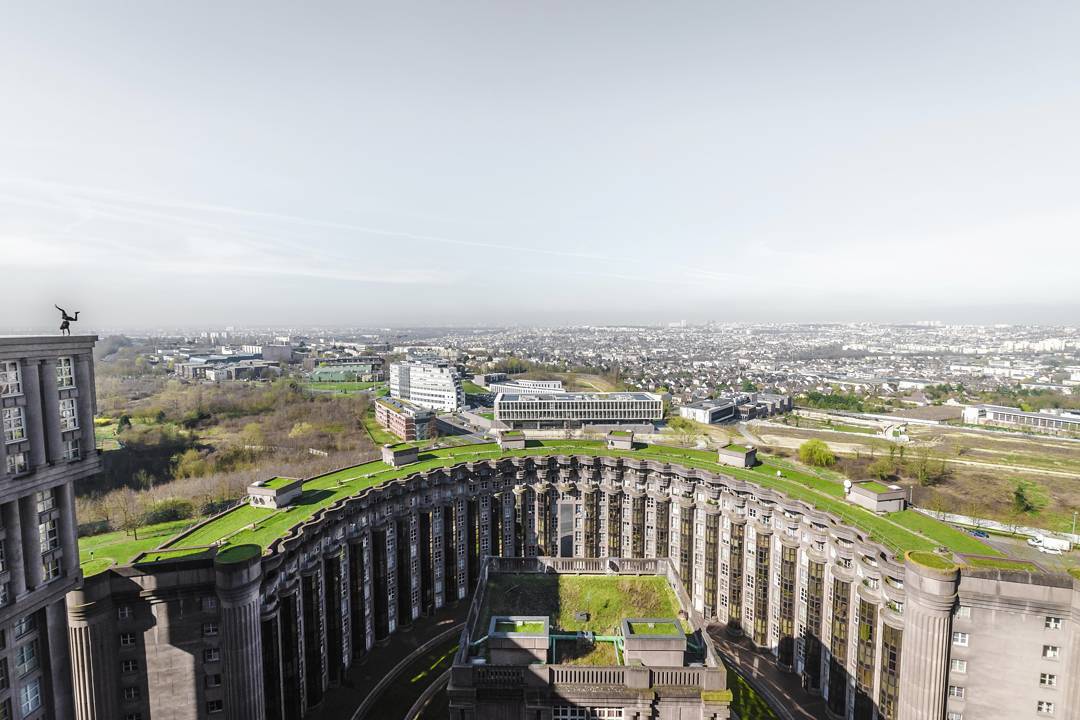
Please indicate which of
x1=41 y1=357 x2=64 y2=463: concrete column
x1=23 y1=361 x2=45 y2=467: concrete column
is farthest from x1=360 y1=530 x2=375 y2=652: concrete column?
x1=23 y1=361 x2=45 y2=467: concrete column

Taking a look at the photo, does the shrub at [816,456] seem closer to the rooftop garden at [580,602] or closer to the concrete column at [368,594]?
the rooftop garden at [580,602]

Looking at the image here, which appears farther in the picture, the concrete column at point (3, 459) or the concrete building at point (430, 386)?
the concrete building at point (430, 386)

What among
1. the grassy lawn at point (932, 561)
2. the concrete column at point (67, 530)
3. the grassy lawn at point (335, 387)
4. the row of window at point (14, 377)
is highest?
the row of window at point (14, 377)

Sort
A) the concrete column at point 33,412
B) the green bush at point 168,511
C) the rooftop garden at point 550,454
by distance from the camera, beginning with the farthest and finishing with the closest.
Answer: the green bush at point 168,511 → the rooftop garden at point 550,454 → the concrete column at point 33,412

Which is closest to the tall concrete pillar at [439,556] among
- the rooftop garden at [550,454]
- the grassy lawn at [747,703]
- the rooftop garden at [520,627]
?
the rooftop garden at [550,454]

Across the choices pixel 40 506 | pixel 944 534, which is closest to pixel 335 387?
pixel 40 506

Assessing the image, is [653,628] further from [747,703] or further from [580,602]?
A: [747,703]
